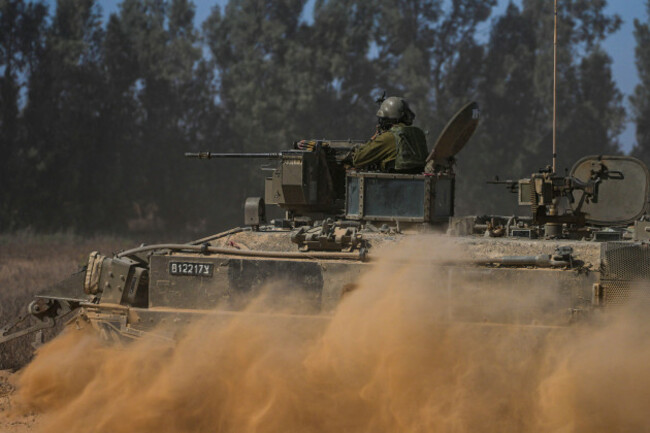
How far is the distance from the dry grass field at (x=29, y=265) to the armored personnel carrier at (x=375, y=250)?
1120mm

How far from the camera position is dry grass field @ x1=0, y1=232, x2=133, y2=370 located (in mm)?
12178

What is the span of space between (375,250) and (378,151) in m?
1.48

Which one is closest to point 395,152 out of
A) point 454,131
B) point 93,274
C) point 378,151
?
point 378,151

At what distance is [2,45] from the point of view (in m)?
34.5

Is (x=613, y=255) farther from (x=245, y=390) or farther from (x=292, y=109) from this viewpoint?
(x=292, y=109)

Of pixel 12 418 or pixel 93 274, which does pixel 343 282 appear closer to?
pixel 93 274

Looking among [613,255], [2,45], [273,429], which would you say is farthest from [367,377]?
[2,45]

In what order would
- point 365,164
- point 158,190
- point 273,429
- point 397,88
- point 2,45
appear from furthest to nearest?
point 397,88 < point 158,190 < point 2,45 < point 365,164 < point 273,429

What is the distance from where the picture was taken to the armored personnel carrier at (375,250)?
25.2ft

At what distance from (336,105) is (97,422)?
32.7m

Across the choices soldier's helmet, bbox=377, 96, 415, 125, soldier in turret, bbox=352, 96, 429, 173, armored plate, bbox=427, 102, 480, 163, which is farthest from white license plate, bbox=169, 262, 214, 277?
soldier's helmet, bbox=377, 96, 415, 125

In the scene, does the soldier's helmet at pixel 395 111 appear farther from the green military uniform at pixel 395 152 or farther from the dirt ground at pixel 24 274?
the dirt ground at pixel 24 274

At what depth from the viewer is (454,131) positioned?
938 centimetres

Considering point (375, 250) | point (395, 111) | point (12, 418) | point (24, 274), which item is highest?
point (395, 111)
